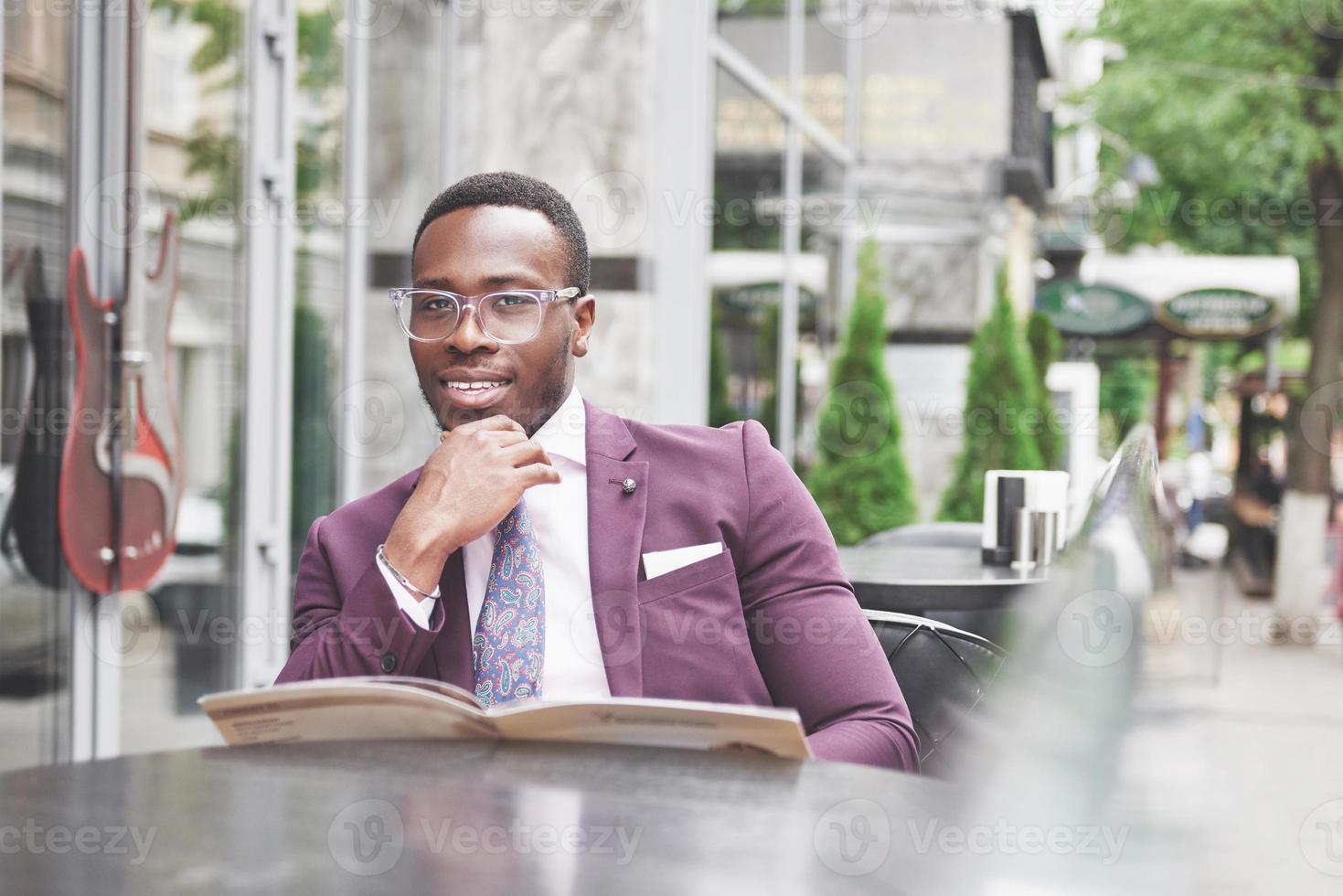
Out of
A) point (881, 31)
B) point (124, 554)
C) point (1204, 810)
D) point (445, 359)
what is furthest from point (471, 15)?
point (881, 31)

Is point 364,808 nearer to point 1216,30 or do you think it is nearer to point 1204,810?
point 1204,810

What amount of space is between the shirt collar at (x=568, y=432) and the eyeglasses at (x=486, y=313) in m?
0.17

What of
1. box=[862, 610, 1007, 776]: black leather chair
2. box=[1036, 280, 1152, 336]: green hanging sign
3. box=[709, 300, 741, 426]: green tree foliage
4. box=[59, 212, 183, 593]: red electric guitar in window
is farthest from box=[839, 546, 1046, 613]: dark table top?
box=[1036, 280, 1152, 336]: green hanging sign

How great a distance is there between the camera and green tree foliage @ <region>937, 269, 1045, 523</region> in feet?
34.1

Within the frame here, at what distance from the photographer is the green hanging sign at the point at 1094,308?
42.3ft

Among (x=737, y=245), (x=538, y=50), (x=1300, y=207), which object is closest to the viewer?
(x=538, y=50)

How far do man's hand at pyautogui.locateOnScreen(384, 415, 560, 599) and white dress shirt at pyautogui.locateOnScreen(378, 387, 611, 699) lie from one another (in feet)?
0.14

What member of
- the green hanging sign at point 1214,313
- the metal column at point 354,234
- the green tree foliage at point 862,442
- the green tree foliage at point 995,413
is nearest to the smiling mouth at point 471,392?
the metal column at point 354,234

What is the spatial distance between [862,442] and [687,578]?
307 inches

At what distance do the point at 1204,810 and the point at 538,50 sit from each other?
5.89 metres

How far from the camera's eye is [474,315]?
1.98m

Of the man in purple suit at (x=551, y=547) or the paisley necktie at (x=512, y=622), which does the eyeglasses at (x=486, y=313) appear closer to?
the man in purple suit at (x=551, y=547)

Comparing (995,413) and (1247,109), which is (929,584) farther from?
(1247,109)

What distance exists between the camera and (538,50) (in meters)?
6.45
